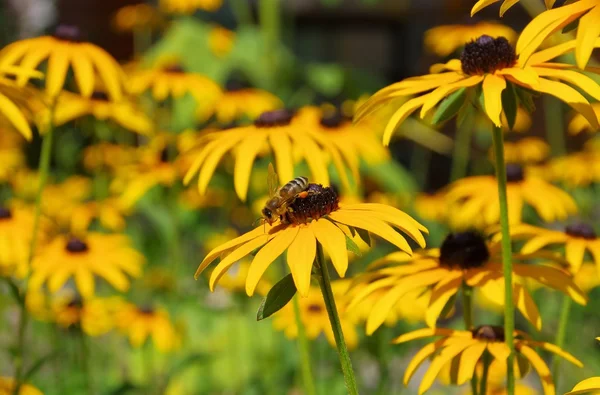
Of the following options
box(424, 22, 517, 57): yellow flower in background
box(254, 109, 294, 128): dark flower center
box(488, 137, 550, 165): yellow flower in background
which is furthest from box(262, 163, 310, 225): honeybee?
box(488, 137, 550, 165): yellow flower in background

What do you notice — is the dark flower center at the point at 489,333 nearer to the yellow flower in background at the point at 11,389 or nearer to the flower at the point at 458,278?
the flower at the point at 458,278

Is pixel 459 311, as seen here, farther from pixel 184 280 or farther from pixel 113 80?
pixel 113 80

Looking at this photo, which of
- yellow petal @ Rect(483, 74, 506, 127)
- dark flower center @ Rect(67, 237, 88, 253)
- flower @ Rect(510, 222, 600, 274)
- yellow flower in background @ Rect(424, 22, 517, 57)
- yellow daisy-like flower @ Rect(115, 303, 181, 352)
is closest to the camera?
yellow petal @ Rect(483, 74, 506, 127)

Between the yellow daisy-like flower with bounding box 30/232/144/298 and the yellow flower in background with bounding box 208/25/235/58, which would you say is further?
the yellow flower in background with bounding box 208/25/235/58

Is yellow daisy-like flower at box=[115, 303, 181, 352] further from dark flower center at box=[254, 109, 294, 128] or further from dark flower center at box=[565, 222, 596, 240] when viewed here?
dark flower center at box=[565, 222, 596, 240]

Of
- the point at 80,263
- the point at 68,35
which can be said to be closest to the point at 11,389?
the point at 80,263

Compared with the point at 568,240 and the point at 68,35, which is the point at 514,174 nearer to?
the point at 568,240
